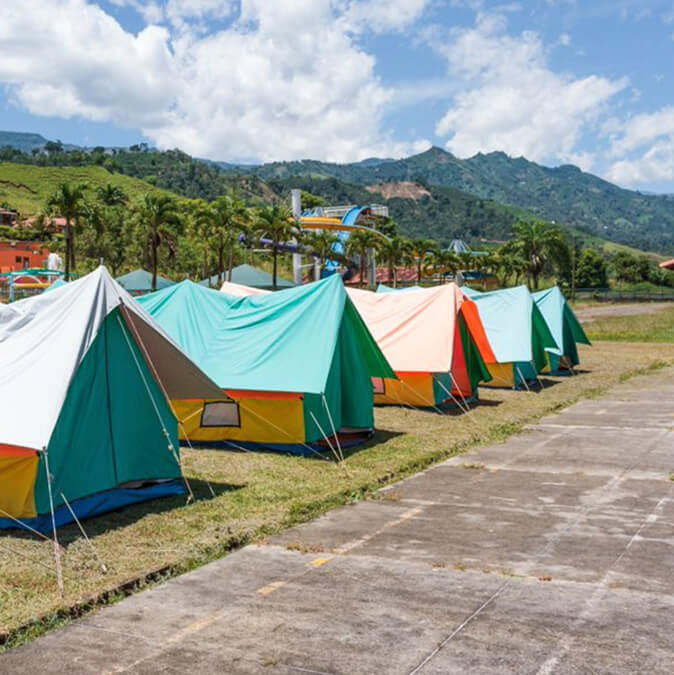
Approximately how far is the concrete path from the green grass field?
4034 inches

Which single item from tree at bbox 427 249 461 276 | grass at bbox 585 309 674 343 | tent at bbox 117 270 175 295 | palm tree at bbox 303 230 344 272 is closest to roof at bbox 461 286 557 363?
grass at bbox 585 309 674 343

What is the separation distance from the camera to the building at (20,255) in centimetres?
6966

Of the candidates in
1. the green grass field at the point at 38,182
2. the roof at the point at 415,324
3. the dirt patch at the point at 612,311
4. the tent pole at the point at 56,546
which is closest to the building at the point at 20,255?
the green grass field at the point at 38,182

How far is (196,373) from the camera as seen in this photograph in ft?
34.2

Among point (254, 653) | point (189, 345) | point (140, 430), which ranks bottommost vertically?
point (254, 653)

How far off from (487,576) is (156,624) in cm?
278

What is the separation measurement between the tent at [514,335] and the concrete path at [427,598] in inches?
424

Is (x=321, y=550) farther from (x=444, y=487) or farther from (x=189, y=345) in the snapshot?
(x=189, y=345)

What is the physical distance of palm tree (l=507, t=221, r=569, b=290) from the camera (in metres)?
85.9

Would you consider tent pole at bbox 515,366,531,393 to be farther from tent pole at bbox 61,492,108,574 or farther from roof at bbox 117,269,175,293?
roof at bbox 117,269,175,293

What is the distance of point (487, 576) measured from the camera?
23.4ft

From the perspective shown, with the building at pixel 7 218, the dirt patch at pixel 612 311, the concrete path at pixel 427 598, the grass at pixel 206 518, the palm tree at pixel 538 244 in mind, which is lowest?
the concrete path at pixel 427 598

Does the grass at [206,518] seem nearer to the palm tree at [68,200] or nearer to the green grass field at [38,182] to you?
the palm tree at [68,200]

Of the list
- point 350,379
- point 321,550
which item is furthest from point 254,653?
point 350,379
